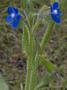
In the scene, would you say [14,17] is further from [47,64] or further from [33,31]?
[47,64]

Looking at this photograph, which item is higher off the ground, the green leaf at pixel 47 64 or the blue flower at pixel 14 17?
the blue flower at pixel 14 17

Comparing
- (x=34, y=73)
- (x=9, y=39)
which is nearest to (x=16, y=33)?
(x=9, y=39)

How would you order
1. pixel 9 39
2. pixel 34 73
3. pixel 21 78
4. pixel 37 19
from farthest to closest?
pixel 9 39, pixel 21 78, pixel 34 73, pixel 37 19

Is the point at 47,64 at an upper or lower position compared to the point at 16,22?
lower

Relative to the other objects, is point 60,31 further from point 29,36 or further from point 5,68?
point 29,36

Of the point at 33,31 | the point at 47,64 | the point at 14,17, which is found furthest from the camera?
the point at 47,64

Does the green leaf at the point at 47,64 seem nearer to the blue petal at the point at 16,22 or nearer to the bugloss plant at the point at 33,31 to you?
the bugloss plant at the point at 33,31

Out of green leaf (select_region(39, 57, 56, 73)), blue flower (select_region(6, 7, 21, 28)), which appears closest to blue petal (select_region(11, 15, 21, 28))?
blue flower (select_region(6, 7, 21, 28))

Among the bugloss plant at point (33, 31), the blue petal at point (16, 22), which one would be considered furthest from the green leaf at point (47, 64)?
the blue petal at point (16, 22)

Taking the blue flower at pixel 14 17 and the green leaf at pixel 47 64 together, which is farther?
the green leaf at pixel 47 64

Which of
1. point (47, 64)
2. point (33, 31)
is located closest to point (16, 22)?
point (33, 31)

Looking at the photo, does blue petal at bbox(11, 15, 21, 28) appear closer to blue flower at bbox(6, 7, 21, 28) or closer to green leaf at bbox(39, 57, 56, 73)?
blue flower at bbox(6, 7, 21, 28)
